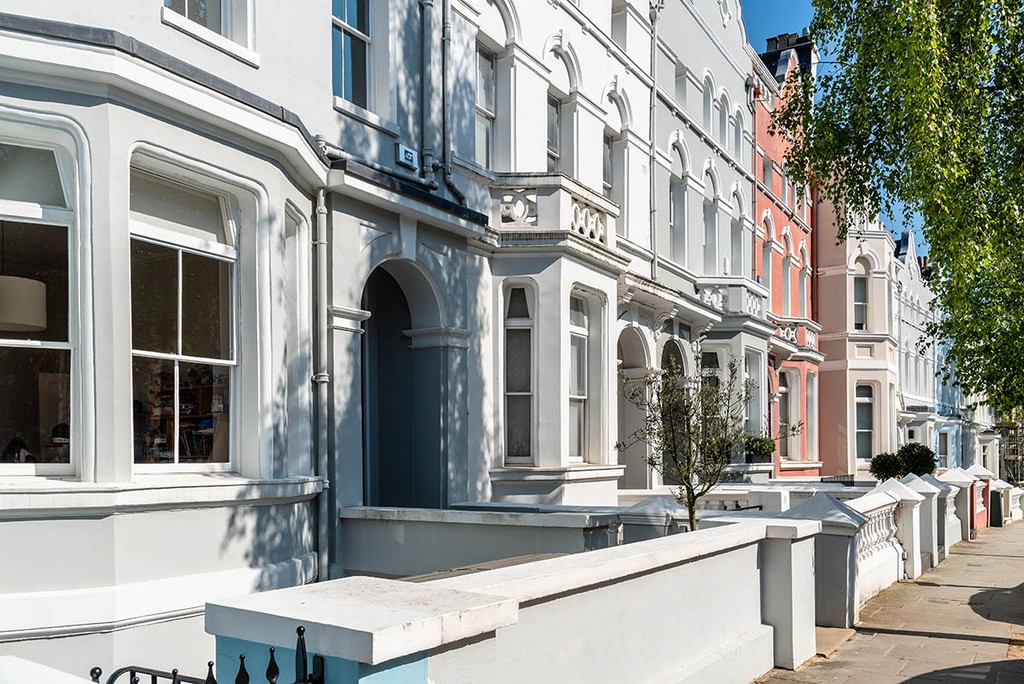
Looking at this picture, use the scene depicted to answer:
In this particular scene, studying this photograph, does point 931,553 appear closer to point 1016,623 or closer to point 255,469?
point 1016,623

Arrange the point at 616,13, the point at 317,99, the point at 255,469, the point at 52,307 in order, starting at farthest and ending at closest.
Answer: the point at 616,13 → the point at 317,99 → the point at 255,469 → the point at 52,307

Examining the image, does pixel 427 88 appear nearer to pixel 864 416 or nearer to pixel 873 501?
pixel 873 501

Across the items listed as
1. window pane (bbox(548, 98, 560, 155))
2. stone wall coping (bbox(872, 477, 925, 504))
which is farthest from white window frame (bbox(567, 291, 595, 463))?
stone wall coping (bbox(872, 477, 925, 504))

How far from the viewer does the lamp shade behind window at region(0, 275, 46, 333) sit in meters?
6.62

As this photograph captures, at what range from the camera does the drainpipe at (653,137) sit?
17.7 meters

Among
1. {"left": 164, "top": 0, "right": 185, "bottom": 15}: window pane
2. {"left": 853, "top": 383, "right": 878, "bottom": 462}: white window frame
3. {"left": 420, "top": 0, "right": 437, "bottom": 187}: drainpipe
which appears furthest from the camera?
{"left": 853, "top": 383, "right": 878, "bottom": 462}: white window frame

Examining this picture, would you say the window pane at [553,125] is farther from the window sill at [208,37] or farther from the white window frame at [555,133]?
the window sill at [208,37]

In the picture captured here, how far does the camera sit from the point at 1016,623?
10.4 metres

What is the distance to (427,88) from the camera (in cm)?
1132

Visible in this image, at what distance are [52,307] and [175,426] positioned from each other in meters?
1.29

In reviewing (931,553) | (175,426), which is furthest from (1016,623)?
(175,426)

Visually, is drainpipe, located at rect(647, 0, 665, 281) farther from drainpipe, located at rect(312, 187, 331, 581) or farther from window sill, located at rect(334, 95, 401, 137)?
drainpipe, located at rect(312, 187, 331, 581)

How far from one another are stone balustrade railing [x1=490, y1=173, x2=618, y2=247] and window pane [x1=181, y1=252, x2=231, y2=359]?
5094 mm

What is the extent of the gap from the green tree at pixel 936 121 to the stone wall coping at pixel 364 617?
7.27 metres
